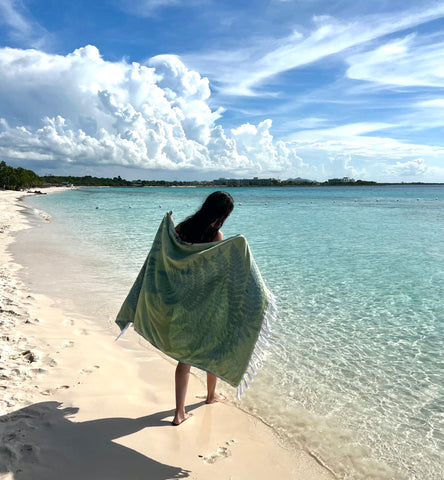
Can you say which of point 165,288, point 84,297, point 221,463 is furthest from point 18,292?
point 221,463

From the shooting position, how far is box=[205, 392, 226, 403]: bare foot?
13.6 feet

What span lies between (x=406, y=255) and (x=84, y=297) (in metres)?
11.8

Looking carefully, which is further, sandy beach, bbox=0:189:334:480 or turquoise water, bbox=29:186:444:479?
turquoise water, bbox=29:186:444:479

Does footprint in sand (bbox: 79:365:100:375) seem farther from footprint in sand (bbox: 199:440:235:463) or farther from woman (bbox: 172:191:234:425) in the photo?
footprint in sand (bbox: 199:440:235:463)

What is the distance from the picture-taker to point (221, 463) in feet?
10.5

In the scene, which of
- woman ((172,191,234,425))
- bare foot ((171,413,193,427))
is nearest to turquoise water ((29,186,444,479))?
bare foot ((171,413,193,427))

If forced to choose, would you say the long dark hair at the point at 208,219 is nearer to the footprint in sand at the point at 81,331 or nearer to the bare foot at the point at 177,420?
the bare foot at the point at 177,420

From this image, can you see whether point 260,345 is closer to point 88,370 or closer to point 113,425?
point 113,425

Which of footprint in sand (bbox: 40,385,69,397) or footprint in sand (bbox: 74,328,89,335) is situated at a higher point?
footprint in sand (bbox: 40,385,69,397)

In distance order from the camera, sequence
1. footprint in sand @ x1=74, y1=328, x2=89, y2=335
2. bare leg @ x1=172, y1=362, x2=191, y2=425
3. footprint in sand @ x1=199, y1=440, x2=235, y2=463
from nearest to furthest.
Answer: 1. footprint in sand @ x1=199, y1=440, x2=235, y2=463
2. bare leg @ x1=172, y1=362, x2=191, y2=425
3. footprint in sand @ x1=74, y1=328, x2=89, y2=335

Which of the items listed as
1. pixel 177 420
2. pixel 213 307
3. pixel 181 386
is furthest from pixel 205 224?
pixel 177 420

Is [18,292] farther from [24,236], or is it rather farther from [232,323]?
[24,236]

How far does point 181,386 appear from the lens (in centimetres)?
355

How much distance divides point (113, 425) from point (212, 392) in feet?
3.46
